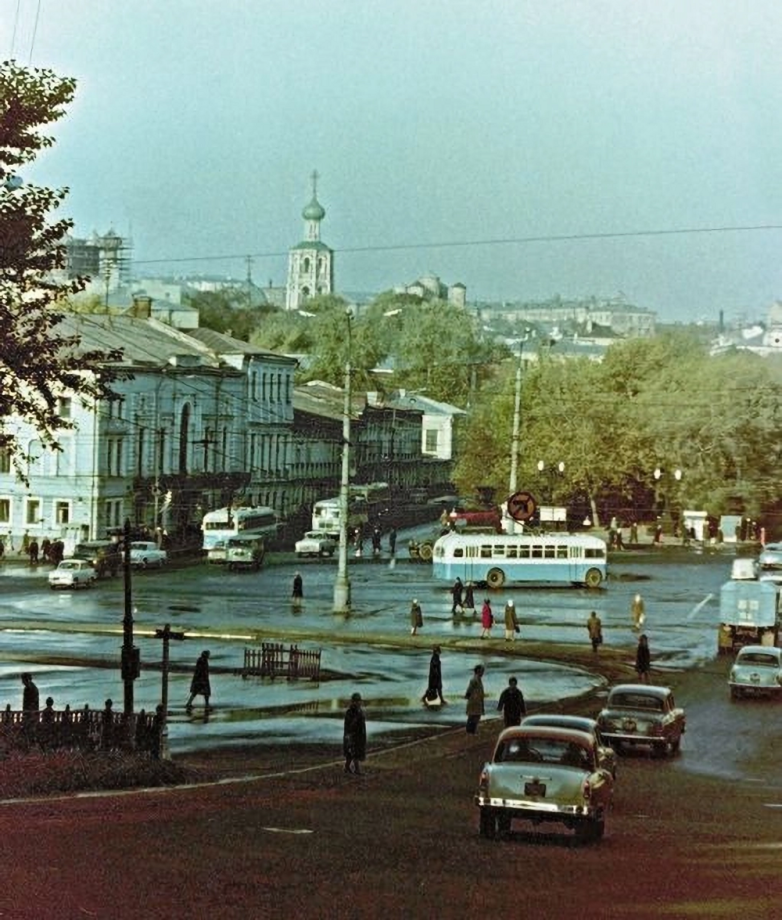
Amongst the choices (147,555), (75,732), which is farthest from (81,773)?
(147,555)

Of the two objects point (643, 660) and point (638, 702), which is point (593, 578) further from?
point (638, 702)

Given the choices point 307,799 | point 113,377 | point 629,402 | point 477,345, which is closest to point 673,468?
point 629,402

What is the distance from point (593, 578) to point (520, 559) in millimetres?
3253

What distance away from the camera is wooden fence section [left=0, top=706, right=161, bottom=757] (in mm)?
27703

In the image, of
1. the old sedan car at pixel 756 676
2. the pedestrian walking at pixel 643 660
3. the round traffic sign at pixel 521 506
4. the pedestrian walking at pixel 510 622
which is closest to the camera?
the old sedan car at pixel 756 676

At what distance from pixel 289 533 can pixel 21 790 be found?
7341 cm

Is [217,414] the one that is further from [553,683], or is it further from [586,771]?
[586,771]

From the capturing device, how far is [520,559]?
73.1m

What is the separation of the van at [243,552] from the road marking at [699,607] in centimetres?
2190

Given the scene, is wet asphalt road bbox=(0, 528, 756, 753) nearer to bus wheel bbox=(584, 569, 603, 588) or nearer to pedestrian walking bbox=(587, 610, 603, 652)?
bus wheel bbox=(584, 569, 603, 588)

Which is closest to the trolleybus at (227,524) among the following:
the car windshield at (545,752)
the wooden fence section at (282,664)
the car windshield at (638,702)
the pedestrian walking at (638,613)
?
the pedestrian walking at (638,613)

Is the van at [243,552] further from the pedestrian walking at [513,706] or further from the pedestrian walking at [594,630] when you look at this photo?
the pedestrian walking at [513,706]

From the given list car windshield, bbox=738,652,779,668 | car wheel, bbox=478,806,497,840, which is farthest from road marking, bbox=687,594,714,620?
car wheel, bbox=478,806,497,840

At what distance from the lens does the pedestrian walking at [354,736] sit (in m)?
27.8
